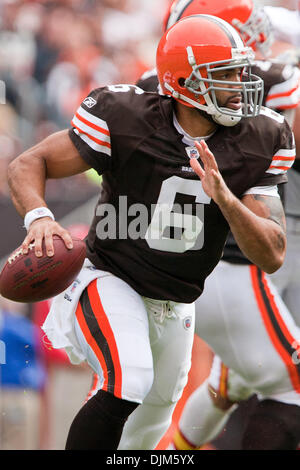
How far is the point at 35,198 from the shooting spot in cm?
299

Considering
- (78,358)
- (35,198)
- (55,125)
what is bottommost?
(55,125)

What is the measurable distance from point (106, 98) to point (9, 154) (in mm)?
3335

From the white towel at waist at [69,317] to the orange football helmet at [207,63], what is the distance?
0.76m

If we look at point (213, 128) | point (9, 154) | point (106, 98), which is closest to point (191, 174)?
point (213, 128)

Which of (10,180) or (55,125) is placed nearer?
(10,180)

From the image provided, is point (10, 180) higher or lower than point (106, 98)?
lower

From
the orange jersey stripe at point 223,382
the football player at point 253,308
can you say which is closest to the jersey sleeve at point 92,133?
the football player at point 253,308

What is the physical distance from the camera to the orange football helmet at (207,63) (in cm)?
295

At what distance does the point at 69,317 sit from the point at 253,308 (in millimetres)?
931

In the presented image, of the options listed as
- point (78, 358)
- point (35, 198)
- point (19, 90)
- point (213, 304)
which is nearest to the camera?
point (35, 198)

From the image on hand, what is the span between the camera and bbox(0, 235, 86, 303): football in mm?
2836

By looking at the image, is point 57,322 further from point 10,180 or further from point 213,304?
point 213,304

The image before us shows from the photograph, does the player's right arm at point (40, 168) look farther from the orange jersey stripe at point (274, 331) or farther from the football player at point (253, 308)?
the orange jersey stripe at point (274, 331)

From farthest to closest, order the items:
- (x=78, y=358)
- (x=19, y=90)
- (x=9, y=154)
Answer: (x=19, y=90) → (x=9, y=154) → (x=78, y=358)
